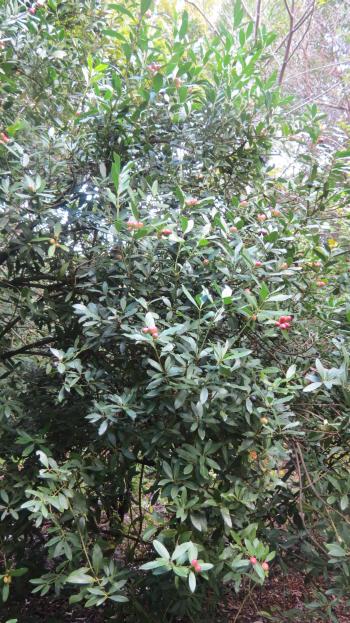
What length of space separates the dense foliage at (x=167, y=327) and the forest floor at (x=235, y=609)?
22cm

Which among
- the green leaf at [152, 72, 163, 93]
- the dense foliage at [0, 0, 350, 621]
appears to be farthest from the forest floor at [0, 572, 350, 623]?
the green leaf at [152, 72, 163, 93]

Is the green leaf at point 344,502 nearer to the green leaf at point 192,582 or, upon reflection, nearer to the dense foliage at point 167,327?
the dense foliage at point 167,327

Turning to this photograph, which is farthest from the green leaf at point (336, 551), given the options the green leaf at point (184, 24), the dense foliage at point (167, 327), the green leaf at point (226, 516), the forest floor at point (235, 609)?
the green leaf at point (184, 24)

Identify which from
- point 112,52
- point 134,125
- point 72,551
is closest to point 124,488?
point 72,551

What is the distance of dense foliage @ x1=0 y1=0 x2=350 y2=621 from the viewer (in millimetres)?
2006

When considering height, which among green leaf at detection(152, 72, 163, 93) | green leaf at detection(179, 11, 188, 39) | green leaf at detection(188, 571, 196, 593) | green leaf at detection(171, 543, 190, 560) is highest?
green leaf at detection(179, 11, 188, 39)

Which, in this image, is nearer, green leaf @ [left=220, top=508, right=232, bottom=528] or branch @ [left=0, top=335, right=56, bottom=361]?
green leaf @ [left=220, top=508, right=232, bottom=528]

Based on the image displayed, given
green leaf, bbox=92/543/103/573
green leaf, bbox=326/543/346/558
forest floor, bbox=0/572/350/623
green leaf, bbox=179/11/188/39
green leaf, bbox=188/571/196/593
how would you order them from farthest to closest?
forest floor, bbox=0/572/350/623
green leaf, bbox=179/11/188/39
green leaf, bbox=92/543/103/573
green leaf, bbox=326/543/346/558
green leaf, bbox=188/571/196/593

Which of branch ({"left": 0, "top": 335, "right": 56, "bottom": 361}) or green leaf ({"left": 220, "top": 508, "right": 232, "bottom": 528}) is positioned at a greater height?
branch ({"left": 0, "top": 335, "right": 56, "bottom": 361})

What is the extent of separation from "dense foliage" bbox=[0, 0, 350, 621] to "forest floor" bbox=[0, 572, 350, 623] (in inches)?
8.5

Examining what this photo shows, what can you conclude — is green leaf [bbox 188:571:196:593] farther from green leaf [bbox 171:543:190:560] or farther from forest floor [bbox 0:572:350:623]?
forest floor [bbox 0:572:350:623]

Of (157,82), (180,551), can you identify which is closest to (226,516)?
(180,551)

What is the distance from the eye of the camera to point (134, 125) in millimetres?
2547

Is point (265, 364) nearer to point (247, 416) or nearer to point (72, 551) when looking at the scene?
point (247, 416)
